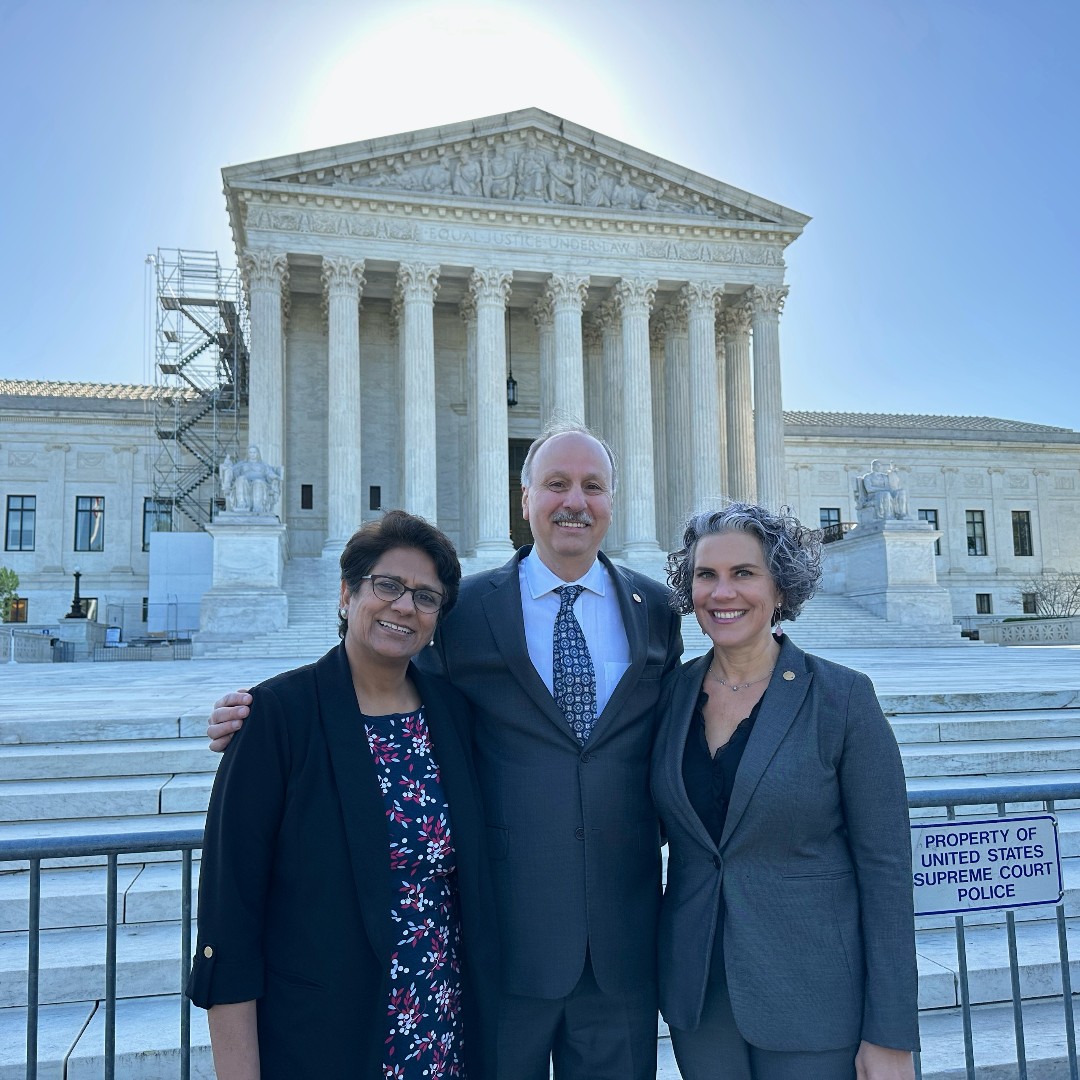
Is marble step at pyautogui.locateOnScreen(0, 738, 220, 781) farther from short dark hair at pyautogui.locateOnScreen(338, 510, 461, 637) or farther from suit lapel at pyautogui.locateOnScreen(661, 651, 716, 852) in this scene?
suit lapel at pyautogui.locateOnScreen(661, 651, 716, 852)

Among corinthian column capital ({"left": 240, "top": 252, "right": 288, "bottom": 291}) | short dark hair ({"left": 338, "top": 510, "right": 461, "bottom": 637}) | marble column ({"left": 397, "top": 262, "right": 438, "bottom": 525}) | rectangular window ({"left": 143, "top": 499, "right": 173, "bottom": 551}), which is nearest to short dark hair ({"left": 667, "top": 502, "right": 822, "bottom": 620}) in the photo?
short dark hair ({"left": 338, "top": 510, "right": 461, "bottom": 637})

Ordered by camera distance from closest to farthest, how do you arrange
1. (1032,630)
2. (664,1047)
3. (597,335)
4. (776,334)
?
(664,1047) → (1032,630) → (776,334) → (597,335)

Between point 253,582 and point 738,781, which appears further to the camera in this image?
point 253,582

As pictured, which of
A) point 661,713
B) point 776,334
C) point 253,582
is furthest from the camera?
point 776,334

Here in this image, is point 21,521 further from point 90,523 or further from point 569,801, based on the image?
point 569,801

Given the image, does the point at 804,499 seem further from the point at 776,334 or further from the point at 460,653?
the point at 460,653

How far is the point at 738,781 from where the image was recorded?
2.79m

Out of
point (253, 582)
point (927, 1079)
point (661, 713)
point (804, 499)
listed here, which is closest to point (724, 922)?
point (661, 713)

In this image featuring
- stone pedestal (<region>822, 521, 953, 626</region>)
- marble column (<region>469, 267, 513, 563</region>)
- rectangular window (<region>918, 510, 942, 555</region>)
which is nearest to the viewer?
stone pedestal (<region>822, 521, 953, 626</region>)

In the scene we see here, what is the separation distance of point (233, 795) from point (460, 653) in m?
1.00

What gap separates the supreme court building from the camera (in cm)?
2992

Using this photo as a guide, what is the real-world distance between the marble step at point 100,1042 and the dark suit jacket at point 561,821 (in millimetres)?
2158

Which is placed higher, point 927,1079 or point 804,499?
point 804,499

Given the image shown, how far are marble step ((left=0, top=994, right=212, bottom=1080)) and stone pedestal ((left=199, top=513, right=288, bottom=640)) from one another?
19020mm
